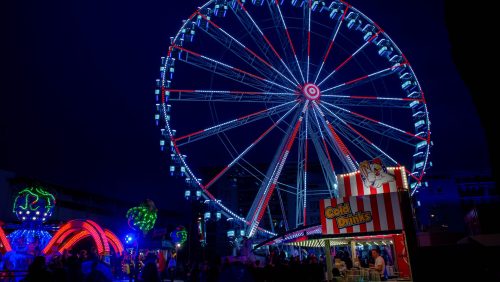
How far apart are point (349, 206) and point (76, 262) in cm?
967

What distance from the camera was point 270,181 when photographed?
20.7 meters

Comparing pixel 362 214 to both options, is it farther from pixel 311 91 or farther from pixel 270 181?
pixel 311 91

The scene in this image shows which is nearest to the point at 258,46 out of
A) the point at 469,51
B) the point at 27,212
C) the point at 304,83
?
the point at 304,83

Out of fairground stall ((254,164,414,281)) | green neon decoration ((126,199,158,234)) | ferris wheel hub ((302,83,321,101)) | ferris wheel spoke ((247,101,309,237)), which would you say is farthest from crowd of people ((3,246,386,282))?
ferris wheel hub ((302,83,321,101))

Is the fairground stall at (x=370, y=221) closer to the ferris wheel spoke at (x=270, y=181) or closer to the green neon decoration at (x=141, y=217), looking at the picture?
the ferris wheel spoke at (x=270, y=181)

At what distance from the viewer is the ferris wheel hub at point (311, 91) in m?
21.9

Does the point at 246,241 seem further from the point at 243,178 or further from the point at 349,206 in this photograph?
the point at 243,178

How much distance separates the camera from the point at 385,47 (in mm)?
23391

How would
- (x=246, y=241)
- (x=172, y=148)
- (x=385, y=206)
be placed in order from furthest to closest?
(x=246, y=241), (x=172, y=148), (x=385, y=206)

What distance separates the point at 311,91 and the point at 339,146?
141 inches

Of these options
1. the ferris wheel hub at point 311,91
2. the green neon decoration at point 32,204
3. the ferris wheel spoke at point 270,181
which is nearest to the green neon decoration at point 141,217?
the green neon decoration at point 32,204

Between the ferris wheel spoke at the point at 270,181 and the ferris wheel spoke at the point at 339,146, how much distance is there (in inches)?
54.3

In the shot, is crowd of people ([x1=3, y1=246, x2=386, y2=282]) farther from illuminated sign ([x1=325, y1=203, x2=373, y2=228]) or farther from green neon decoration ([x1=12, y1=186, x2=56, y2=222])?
green neon decoration ([x1=12, y1=186, x2=56, y2=222])

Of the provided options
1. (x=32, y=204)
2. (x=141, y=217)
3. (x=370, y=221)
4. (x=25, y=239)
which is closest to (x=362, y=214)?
(x=370, y=221)
